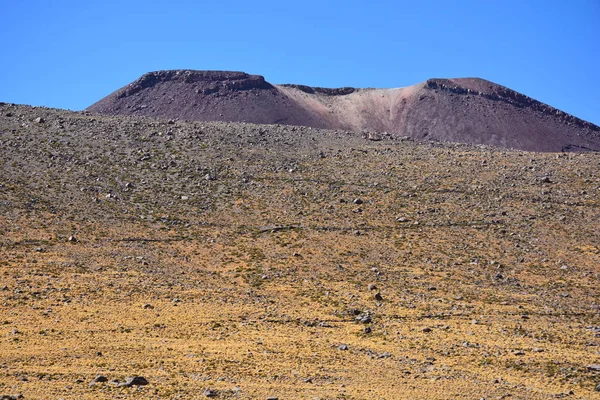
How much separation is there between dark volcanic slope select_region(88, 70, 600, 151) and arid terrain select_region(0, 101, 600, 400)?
5746cm

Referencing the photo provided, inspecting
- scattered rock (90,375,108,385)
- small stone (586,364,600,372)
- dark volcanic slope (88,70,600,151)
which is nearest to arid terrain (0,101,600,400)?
scattered rock (90,375,108,385)

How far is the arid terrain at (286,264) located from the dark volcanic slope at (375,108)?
57463 mm

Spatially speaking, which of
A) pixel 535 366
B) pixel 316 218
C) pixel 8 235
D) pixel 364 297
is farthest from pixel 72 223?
pixel 535 366

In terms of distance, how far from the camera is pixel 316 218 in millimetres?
31984

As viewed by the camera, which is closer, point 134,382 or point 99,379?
point 134,382

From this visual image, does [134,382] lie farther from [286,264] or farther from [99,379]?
[286,264]

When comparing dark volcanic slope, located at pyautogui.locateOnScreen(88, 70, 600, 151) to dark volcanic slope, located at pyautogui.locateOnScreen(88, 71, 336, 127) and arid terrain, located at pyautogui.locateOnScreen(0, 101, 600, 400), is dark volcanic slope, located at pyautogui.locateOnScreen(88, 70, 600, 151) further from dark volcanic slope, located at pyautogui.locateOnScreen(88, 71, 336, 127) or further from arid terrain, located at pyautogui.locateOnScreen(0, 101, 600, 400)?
arid terrain, located at pyautogui.locateOnScreen(0, 101, 600, 400)

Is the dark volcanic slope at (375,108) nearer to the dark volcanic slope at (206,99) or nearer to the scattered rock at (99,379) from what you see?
the dark volcanic slope at (206,99)

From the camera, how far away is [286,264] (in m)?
26.7

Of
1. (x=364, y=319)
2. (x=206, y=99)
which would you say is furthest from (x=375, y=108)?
(x=364, y=319)

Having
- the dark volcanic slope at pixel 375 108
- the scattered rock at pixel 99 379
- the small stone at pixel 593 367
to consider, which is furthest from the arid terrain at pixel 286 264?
the dark volcanic slope at pixel 375 108

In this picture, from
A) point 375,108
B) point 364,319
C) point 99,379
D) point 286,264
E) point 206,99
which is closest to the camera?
point 99,379

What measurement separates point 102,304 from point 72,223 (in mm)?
10431

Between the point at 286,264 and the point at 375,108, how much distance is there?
95.7 m
